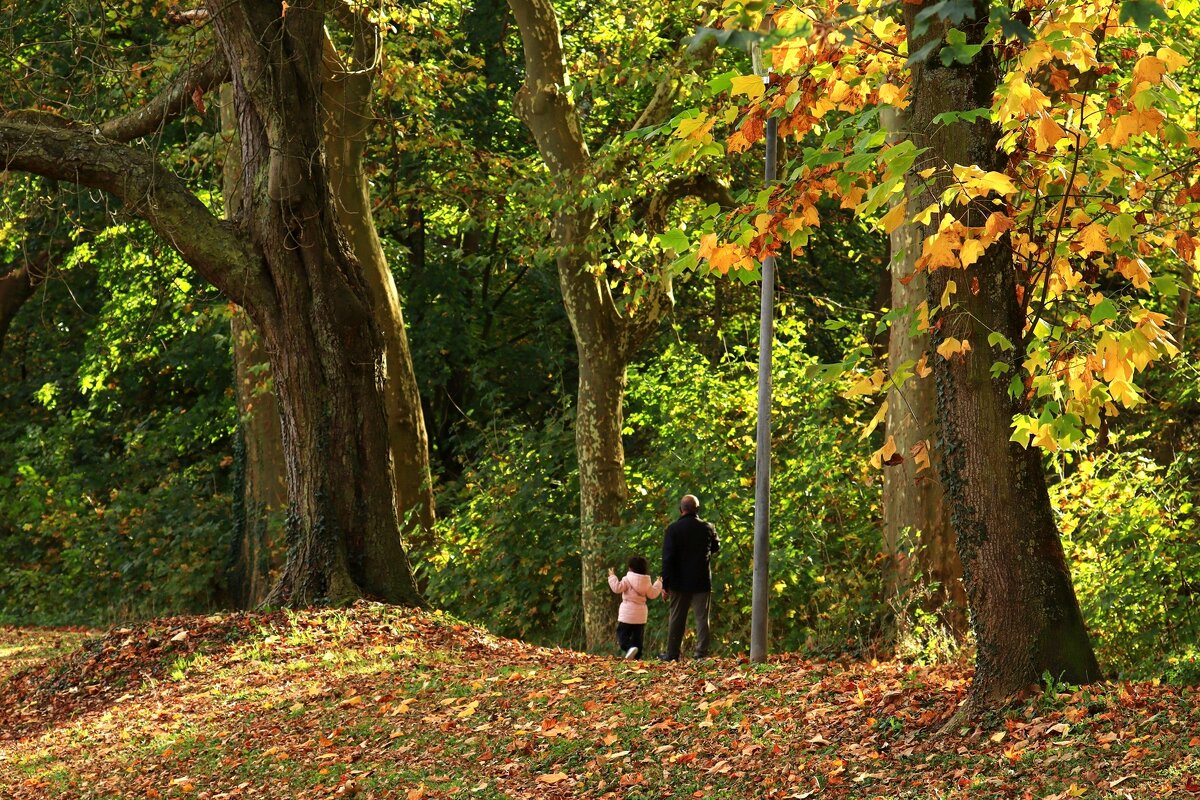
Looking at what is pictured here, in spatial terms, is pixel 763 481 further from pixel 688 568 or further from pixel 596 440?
pixel 596 440

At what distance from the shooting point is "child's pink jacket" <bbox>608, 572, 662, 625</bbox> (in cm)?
1496

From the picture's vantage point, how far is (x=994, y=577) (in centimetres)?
762

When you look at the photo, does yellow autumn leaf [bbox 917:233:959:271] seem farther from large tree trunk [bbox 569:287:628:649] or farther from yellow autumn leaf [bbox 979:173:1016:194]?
large tree trunk [bbox 569:287:628:649]

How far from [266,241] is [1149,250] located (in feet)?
28.9

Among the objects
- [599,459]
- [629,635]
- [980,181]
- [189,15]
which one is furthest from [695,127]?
[599,459]

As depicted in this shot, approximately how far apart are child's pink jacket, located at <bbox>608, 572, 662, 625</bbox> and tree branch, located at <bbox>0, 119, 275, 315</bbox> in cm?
457

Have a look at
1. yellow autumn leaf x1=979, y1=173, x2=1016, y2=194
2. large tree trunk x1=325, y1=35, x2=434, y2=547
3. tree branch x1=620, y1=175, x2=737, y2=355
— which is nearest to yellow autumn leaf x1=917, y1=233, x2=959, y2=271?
yellow autumn leaf x1=979, y1=173, x2=1016, y2=194

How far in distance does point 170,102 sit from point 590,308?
5673 millimetres

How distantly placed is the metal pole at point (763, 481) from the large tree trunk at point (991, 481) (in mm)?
4246

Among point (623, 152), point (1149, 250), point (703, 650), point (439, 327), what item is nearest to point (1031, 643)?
point (1149, 250)

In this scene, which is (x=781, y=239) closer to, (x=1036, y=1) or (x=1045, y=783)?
(x=1036, y=1)

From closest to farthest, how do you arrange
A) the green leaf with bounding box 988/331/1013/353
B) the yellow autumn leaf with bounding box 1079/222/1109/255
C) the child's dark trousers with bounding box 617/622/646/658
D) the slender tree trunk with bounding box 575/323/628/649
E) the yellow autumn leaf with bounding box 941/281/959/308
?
the yellow autumn leaf with bounding box 1079/222/1109/255, the green leaf with bounding box 988/331/1013/353, the yellow autumn leaf with bounding box 941/281/959/308, the child's dark trousers with bounding box 617/622/646/658, the slender tree trunk with bounding box 575/323/628/649

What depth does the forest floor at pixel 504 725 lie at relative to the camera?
702 cm

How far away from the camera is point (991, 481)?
7605mm
